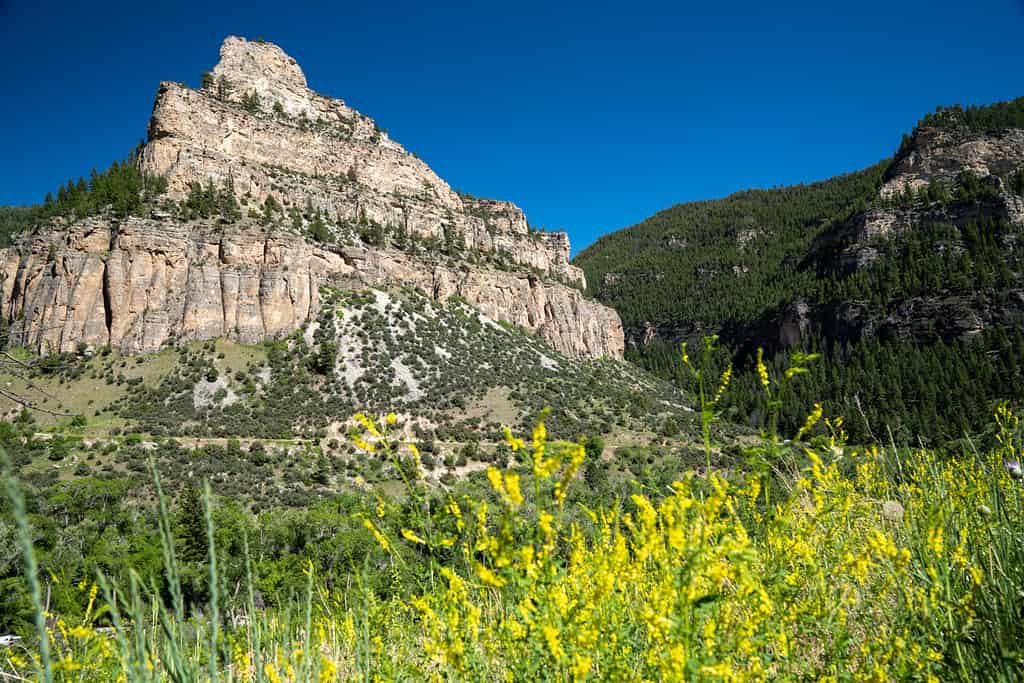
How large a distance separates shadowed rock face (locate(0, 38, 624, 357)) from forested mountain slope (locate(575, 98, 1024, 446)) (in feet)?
106

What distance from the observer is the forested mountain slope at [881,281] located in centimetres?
5662

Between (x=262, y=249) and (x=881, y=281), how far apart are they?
84.8 metres

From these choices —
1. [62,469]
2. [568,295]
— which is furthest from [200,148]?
[568,295]

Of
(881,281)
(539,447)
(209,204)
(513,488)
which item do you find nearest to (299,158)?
(209,204)

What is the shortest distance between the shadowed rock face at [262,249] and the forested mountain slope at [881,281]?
32.4 meters

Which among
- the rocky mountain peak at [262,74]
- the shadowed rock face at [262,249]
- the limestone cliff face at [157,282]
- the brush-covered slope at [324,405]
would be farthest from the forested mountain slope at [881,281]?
the rocky mountain peak at [262,74]

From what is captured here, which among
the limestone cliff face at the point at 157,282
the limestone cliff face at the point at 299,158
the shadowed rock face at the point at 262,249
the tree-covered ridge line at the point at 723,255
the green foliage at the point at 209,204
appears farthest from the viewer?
the tree-covered ridge line at the point at 723,255

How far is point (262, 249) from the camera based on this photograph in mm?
48469

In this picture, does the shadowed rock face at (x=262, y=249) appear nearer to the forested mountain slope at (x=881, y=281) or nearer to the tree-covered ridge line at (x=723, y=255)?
the forested mountain slope at (x=881, y=281)

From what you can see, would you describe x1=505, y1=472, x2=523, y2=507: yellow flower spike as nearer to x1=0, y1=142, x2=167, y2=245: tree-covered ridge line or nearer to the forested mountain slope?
the forested mountain slope

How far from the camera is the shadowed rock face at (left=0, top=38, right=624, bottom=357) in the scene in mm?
41844

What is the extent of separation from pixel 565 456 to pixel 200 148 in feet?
216

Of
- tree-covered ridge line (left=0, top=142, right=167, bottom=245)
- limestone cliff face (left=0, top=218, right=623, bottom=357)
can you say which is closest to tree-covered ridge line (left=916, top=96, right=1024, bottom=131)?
limestone cliff face (left=0, top=218, right=623, bottom=357)

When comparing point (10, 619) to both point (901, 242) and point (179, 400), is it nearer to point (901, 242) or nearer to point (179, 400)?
point (179, 400)
